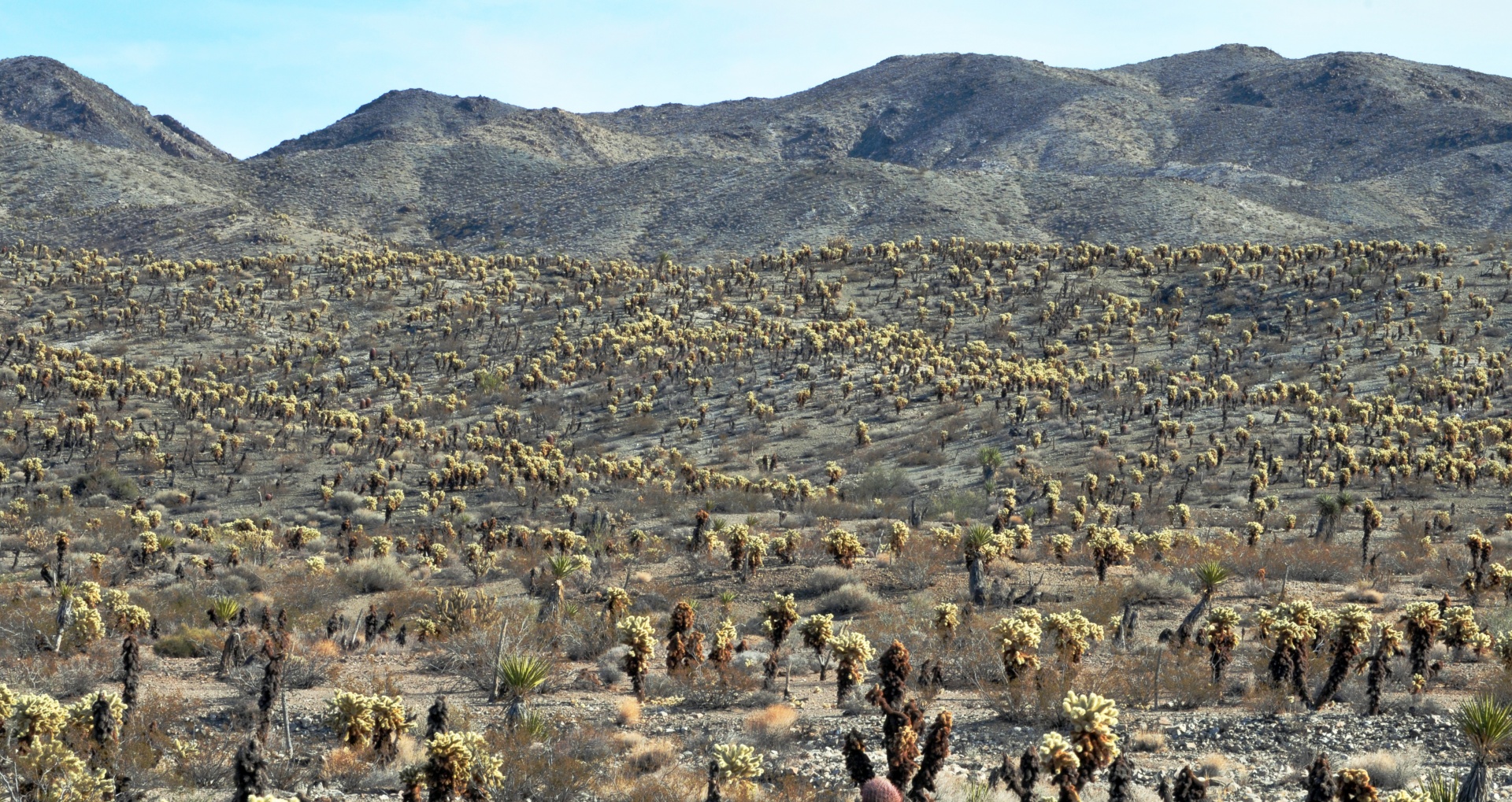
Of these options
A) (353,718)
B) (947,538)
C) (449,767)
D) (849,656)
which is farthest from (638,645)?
(947,538)

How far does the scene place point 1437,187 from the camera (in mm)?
114812

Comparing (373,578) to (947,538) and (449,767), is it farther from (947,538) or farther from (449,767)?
(449,767)

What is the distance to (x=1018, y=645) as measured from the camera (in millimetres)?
15969

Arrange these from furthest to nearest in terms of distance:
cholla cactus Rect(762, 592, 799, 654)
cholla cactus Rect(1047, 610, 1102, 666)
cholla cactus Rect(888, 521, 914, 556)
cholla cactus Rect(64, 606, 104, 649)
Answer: cholla cactus Rect(888, 521, 914, 556) < cholla cactus Rect(64, 606, 104, 649) < cholla cactus Rect(762, 592, 799, 654) < cholla cactus Rect(1047, 610, 1102, 666)

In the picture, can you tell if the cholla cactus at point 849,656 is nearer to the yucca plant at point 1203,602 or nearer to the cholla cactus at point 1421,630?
the yucca plant at point 1203,602

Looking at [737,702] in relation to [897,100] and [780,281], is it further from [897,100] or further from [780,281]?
[897,100]

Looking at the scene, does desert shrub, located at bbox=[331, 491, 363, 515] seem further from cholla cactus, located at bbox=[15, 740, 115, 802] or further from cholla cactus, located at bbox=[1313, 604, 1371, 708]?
cholla cactus, located at bbox=[1313, 604, 1371, 708]

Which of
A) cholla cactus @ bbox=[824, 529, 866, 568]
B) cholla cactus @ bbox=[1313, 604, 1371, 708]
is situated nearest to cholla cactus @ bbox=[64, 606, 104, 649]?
cholla cactus @ bbox=[824, 529, 866, 568]

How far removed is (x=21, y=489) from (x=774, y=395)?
105ft

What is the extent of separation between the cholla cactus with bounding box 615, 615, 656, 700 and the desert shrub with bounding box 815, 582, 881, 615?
29.6ft

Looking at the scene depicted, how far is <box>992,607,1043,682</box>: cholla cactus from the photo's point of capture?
1588 cm

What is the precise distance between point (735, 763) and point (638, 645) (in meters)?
5.60

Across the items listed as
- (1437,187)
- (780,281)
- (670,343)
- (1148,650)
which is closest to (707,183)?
(780,281)

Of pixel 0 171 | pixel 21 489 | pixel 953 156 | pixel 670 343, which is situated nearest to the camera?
pixel 21 489
